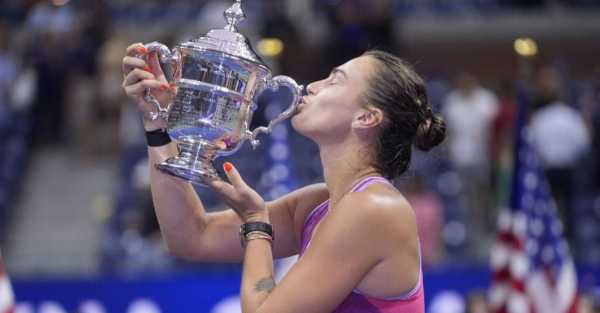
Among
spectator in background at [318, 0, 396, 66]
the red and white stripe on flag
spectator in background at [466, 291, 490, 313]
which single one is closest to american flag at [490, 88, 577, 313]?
the red and white stripe on flag

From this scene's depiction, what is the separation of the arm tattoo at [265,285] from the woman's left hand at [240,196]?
169 mm

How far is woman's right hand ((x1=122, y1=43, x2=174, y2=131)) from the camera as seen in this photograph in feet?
8.59

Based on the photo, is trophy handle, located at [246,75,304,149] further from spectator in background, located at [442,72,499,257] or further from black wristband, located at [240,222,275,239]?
spectator in background, located at [442,72,499,257]

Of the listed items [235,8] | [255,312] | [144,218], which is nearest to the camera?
[255,312]

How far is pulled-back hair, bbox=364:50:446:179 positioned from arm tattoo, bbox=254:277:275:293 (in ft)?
1.21

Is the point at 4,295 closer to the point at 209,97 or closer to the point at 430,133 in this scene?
the point at 209,97

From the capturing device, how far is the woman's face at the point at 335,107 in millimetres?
2568

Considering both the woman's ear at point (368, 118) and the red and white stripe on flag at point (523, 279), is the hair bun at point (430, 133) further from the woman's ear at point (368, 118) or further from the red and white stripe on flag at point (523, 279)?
the red and white stripe on flag at point (523, 279)

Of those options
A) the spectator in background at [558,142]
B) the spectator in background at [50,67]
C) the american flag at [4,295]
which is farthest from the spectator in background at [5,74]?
the american flag at [4,295]

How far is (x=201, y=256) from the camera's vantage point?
282cm

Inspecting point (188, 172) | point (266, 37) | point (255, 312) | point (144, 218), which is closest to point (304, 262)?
point (255, 312)

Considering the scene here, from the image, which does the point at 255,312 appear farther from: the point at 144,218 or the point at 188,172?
the point at 144,218

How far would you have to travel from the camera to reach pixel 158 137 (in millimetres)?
2742

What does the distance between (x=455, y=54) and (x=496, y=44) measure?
0.42 meters
